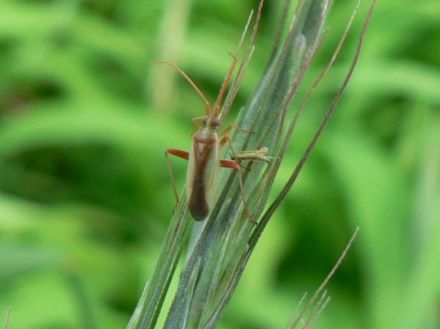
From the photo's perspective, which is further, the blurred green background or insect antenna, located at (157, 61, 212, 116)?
the blurred green background

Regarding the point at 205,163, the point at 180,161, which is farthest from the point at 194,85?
the point at 180,161

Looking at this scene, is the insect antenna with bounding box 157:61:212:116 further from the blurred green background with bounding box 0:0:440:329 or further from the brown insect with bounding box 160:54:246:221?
the blurred green background with bounding box 0:0:440:329

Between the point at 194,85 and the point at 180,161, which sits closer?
the point at 194,85

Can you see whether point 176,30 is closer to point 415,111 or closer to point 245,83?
point 245,83

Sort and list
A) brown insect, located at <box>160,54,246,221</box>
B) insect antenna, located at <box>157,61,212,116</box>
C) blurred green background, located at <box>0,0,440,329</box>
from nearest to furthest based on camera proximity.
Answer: brown insect, located at <box>160,54,246,221</box>, insect antenna, located at <box>157,61,212,116</box>, blurred green background, located at <box>0,0,440,329</box>

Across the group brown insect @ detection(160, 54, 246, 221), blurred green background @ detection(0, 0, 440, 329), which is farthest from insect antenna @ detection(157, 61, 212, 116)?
blurred green background @ detection(0, 0, 440, 329)

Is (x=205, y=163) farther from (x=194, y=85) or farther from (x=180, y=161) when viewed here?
(x=180, y=161)

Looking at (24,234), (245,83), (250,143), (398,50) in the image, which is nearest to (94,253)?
(24,234)

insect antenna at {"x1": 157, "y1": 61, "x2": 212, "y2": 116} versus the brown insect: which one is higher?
insect antenna at {"x1": 157, "y1": 61, "x2": 212, "y2": 116}
